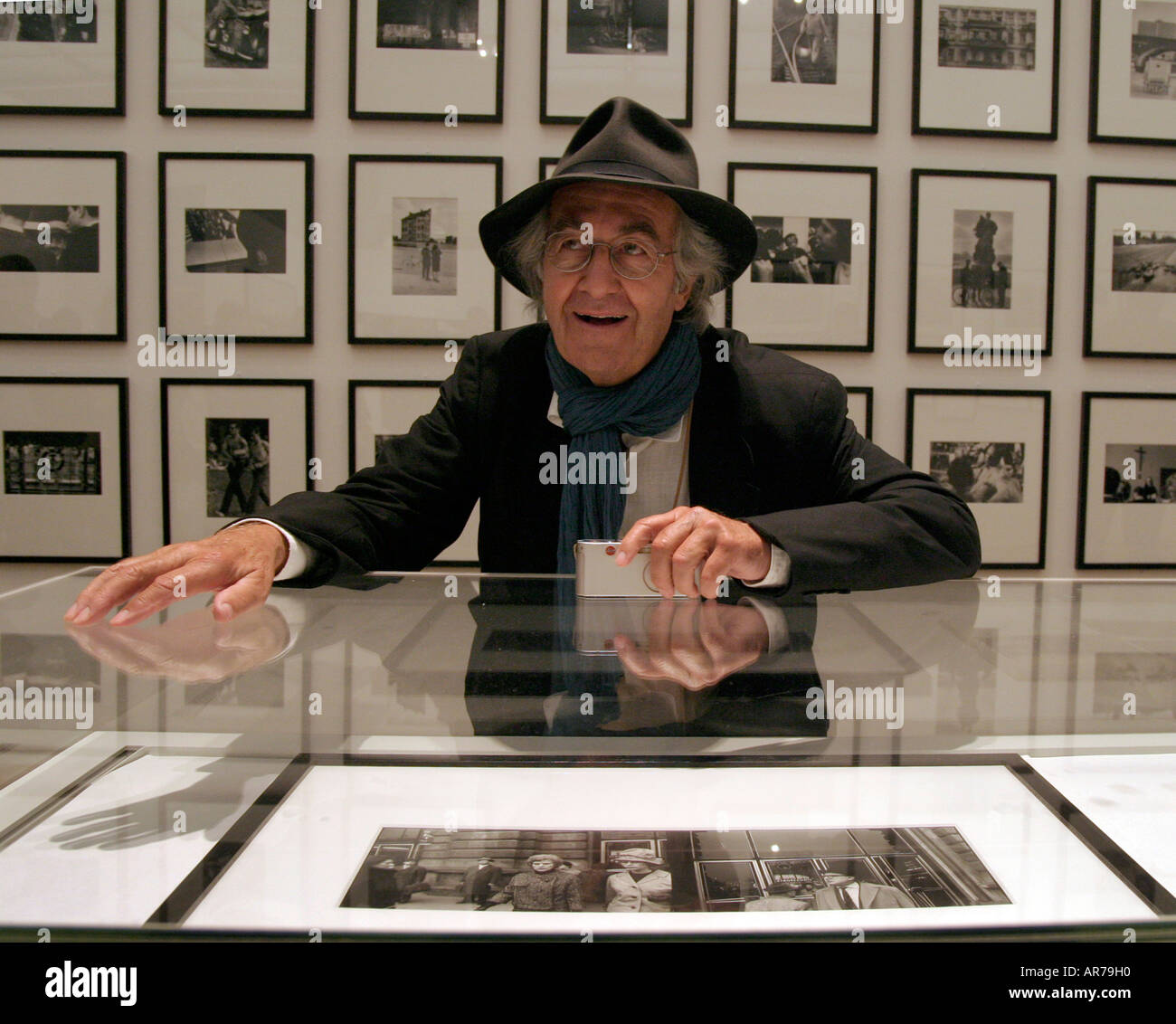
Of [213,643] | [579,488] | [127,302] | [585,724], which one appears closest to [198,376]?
[127,302]

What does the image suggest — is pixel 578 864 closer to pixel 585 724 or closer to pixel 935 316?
pixel 585 724

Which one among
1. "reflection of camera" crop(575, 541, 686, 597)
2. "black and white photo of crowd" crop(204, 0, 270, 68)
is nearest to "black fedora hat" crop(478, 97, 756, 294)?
"reflection of camera" crop(575, 541, 686, 597)

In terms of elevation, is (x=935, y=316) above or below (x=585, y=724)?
above

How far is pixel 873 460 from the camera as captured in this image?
6.75 feet

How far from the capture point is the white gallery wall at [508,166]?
114 inches

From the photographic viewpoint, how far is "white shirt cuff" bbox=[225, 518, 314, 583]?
5.11 feet

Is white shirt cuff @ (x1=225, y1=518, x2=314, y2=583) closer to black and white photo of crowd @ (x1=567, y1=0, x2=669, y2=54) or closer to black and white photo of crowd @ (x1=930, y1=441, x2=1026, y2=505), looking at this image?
black and white photo of crowd @ (x1=567, y1=0, x2=669, y2=54)

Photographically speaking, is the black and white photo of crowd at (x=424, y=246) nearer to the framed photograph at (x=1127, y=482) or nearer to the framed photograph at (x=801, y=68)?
the framed photograph at (x=801, y=68)

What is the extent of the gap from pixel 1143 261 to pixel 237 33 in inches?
120

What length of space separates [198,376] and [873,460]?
2.10m

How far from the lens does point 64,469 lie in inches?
116

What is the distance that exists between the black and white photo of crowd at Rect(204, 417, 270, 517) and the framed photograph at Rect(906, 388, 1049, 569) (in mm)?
2111

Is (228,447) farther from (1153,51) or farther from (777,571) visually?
(1153,51)
